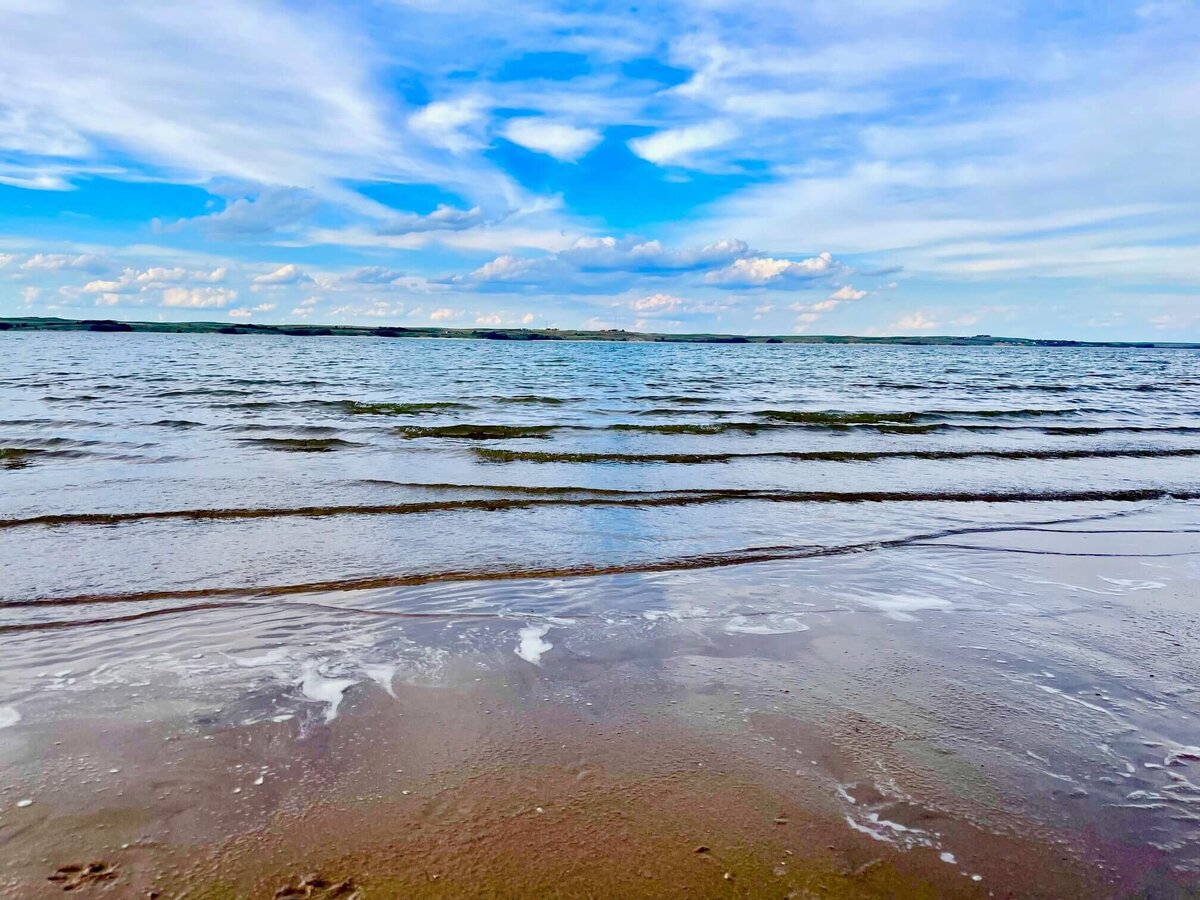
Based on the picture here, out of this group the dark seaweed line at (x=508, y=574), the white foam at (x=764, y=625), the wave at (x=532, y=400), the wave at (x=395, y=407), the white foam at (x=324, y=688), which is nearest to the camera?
the white foam at (x=324, y=688)

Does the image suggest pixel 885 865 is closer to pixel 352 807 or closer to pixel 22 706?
pixel 352 807

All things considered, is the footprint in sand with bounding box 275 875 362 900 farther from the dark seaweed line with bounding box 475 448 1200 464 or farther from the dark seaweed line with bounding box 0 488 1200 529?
the dark seaweed line with bounding box 475 448 1200 464

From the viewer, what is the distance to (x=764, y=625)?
6.98 m

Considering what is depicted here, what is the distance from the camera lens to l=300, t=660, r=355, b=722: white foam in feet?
17.2

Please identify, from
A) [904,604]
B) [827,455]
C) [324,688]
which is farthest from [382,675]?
[827,455]

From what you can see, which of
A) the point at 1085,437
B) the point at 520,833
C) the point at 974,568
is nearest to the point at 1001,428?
the point at 1085,437

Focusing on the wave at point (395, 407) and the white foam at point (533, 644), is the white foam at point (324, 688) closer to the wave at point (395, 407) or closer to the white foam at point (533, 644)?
the white foam at point (533, 644)

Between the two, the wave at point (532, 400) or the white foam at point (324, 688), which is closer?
the white foam at point (324, 688)

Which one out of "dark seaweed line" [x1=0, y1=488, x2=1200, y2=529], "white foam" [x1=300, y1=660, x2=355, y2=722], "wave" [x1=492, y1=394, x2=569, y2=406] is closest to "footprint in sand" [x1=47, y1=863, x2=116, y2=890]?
"white foam" [x1=300, y1=660, x2=355, y2=722]

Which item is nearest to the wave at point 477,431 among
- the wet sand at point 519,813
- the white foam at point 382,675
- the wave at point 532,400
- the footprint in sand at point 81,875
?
the wave at point 532,400

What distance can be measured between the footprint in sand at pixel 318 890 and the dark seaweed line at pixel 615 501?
8736 mm

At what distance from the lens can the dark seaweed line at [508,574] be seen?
7.65 m

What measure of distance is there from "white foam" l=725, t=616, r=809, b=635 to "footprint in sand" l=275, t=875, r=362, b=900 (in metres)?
4.20

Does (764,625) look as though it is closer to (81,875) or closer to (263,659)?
(263,659)
